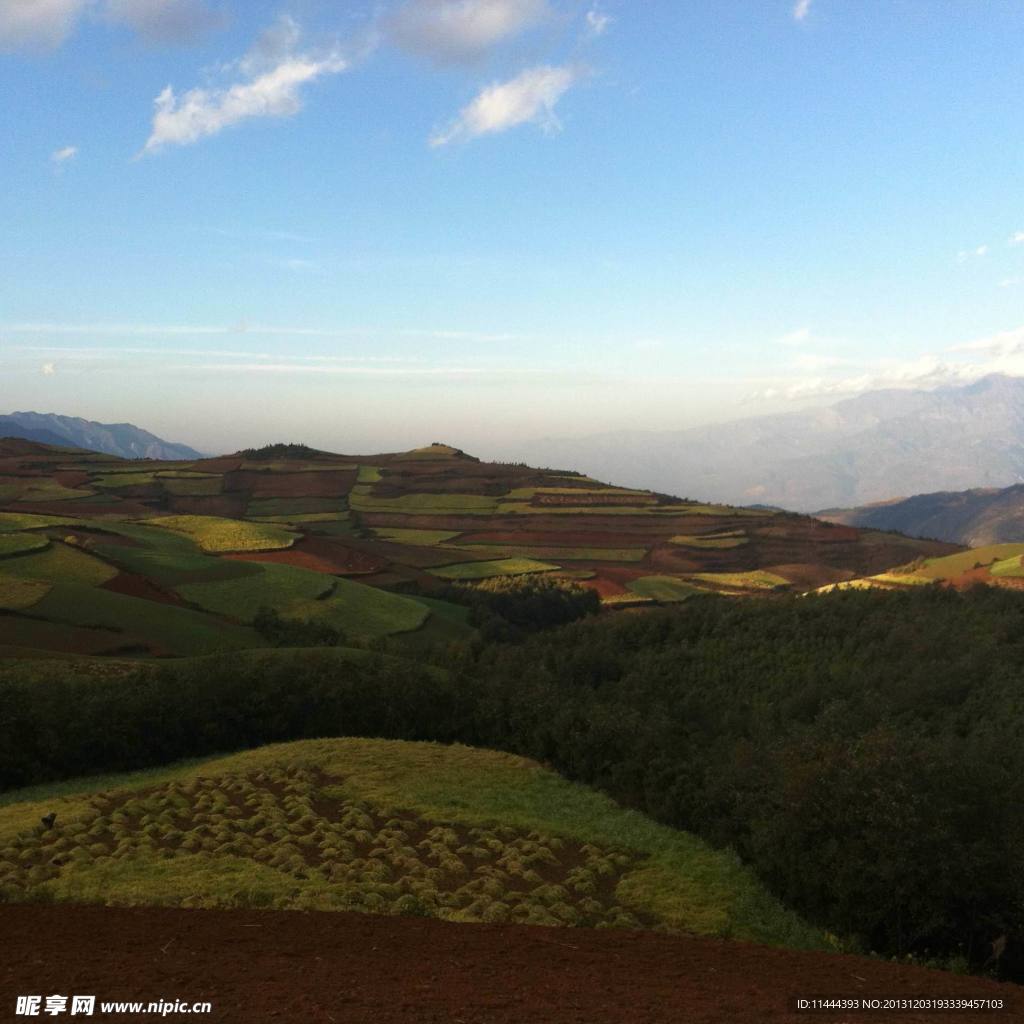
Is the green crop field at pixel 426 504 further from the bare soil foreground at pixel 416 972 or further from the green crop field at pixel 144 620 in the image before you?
the bare soil foreground at pixel 416 972

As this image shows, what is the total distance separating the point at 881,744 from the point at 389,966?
1860 cm

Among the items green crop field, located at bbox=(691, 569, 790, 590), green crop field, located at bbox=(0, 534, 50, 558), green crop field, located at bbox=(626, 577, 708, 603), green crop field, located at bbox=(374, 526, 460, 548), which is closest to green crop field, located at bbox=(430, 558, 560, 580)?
green crop field, located at bbox=(626, 577, 708, 603)

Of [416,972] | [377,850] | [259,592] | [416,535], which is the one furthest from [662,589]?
[416,972]

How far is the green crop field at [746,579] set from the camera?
126375 millimetres

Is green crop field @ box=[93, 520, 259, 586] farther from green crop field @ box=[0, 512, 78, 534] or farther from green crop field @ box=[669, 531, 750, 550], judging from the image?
green crop field @ box=[669, 531, 750, 550]

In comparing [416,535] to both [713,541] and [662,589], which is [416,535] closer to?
[713,541]

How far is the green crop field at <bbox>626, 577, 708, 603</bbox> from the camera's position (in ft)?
371

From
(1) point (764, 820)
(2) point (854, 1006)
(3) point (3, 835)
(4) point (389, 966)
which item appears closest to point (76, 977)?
(4) point (389, 966)

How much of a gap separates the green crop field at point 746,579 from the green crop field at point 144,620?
3039 inches

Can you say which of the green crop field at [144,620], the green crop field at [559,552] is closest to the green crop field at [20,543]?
the green crop field at [144,620]

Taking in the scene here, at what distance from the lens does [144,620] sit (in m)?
66.7

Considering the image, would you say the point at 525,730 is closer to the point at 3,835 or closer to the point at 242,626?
the point at 3,835

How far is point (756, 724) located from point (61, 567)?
6103cm

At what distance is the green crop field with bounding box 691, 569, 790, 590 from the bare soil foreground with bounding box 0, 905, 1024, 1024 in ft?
351
